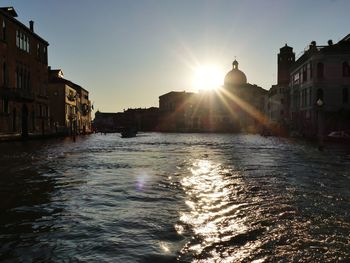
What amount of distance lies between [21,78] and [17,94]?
5.07 m

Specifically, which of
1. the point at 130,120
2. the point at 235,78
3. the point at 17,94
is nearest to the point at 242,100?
the point at 235,78

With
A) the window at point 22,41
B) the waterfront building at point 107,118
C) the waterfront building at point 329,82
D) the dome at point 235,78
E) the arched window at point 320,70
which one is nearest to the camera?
the window at point 22,41

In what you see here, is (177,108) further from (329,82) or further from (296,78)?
(329,82)

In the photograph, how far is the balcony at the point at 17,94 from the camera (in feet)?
130

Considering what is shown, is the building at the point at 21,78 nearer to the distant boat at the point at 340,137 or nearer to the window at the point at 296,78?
the distant boat at the point at 340,137

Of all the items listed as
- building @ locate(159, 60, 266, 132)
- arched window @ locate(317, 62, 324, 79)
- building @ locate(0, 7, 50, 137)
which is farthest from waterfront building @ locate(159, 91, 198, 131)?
arched window @ locate(317, 62, 324, 79)

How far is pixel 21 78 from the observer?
45.8 metres

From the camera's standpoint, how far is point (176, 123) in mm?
129750

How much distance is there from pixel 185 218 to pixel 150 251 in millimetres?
1886

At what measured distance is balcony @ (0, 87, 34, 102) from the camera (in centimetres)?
3953

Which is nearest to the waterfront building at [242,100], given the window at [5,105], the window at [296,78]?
the window at [296,78]

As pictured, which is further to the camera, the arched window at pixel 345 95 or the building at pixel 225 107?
the building at pixel 225 107

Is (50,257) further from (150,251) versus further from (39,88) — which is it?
(39,88)

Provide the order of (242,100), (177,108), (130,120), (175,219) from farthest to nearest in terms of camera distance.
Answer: (130,120) < (177,108) < (242,100) < (175,219)
